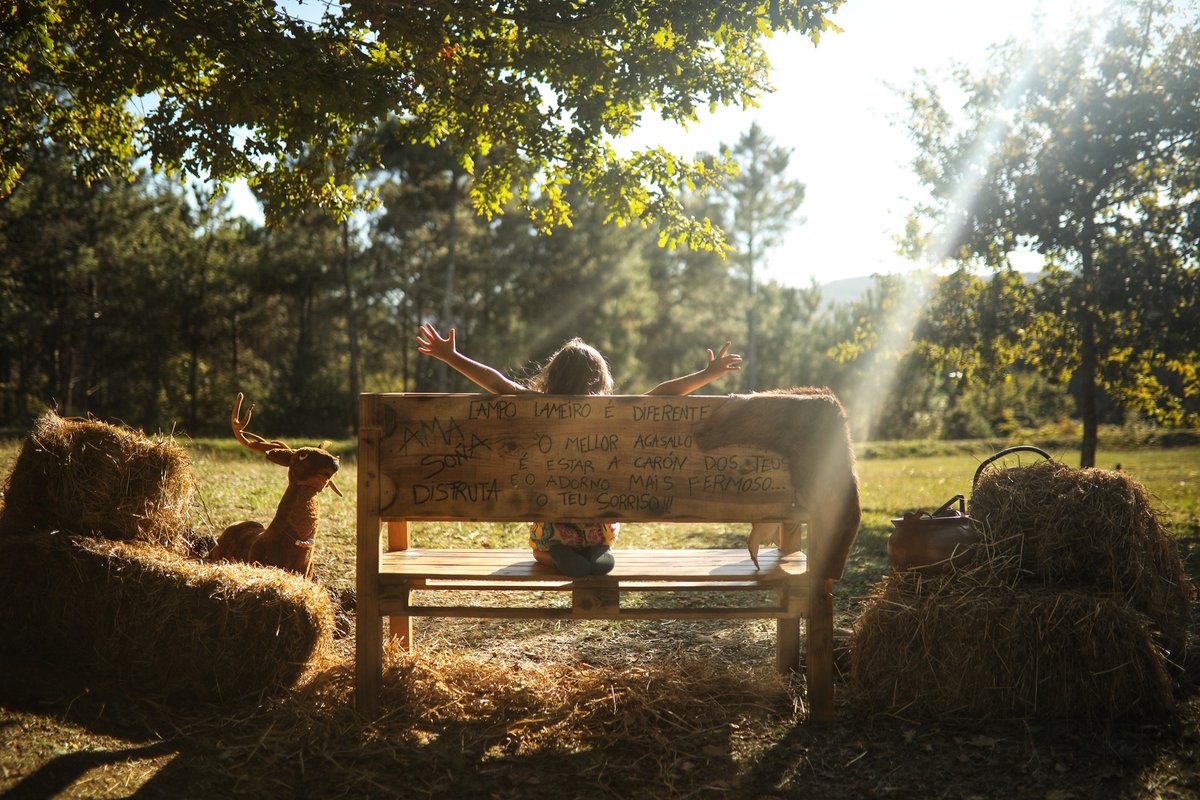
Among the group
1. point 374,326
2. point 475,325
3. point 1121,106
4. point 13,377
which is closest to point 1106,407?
point 475,325

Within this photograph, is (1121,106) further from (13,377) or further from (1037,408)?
(13,377)

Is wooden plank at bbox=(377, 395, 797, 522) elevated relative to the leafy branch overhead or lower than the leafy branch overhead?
lower

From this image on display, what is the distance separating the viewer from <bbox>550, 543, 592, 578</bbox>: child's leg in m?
4.12

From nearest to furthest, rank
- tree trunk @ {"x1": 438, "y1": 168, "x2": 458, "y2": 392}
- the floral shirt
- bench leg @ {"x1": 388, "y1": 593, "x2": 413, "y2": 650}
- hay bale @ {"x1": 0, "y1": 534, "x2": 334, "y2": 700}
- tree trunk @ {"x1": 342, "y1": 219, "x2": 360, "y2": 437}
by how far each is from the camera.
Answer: hay bale @ {"x1": 0, "y1": 534, "x2": 334, "y2": 700}
the floral shirt
bench leg @ {"x1": 388, "y1": 593, "x2": 413, "y2": 650}
tree trunk @ {"x1": 438, "y1": 168, "x2": 458, "y2": 392}
tree trunk @ {"x1": 342, "y1": 219, "x2": 360, "y2": 437}

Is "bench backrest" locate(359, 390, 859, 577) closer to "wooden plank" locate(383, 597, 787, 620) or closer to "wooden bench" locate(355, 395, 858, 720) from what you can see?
"wooden bench" locate(355, 395, 858, 720)

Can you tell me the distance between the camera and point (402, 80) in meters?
6.28

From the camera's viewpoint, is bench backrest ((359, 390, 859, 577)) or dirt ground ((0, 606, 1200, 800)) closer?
dirt ground ((0, 606, 1200, 800))

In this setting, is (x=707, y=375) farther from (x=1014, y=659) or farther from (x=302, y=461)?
(x=302, y=461)

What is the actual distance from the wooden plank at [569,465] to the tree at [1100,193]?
10.1m

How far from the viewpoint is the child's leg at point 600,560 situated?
421 cm

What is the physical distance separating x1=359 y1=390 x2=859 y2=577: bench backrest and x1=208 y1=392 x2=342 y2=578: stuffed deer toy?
132 cm

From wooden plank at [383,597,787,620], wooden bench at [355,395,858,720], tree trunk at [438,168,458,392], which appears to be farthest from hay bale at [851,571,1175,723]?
tree trunk at [438,168,458,392]

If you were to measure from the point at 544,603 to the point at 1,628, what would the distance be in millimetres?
3507

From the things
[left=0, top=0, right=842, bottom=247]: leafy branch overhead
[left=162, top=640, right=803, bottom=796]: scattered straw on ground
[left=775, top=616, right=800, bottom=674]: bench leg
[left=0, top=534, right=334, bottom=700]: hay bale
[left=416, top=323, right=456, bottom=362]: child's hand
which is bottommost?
[left=162, top=640, right=803, bottom=796]: scattered straw on ground
